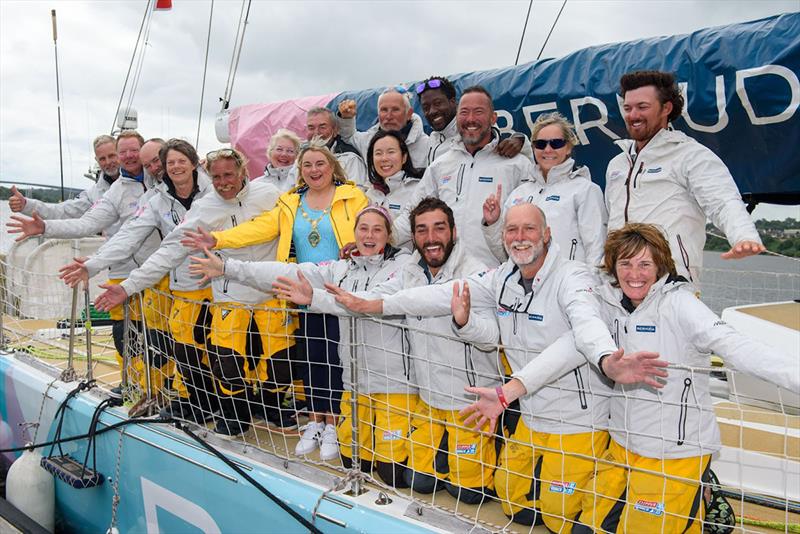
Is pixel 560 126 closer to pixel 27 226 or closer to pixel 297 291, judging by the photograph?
pixel 297 291

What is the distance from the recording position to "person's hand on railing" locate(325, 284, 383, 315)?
9.16 ft

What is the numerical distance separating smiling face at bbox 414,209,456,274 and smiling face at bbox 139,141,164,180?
7.39ft

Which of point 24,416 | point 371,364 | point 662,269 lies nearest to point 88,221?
point 24,416

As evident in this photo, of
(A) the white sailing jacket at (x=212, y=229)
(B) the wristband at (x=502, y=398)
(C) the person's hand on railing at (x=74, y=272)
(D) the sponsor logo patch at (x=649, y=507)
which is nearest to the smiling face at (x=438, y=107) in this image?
(A) the white sailing jacket at (x=212, y=229)

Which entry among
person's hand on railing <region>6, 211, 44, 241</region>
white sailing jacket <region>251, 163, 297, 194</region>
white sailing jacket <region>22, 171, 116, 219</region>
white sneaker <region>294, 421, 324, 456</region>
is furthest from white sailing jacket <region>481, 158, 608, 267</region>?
white sailing jacket <region>22, 171, 116, 219</region>

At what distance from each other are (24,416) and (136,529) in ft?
6.27

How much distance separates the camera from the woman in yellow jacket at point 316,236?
346 cm

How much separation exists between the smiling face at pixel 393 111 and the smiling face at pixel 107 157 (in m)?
2.48

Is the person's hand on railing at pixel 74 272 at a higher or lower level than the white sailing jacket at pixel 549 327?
higher

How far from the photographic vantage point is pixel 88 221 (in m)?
4.66

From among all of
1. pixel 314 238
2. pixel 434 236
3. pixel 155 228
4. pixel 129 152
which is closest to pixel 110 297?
pixel 155 228

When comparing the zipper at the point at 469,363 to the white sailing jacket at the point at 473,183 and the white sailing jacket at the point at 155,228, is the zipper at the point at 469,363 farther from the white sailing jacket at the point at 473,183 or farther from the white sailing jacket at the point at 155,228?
the white sailing jacket at the point at 155,228

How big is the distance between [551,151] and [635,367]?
4.13ft

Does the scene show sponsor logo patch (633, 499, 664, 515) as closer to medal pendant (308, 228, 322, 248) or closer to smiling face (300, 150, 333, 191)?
medal pendant (308, 228, 322, 248)
